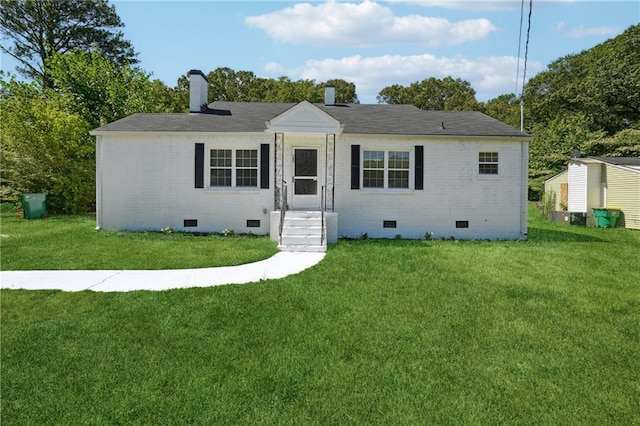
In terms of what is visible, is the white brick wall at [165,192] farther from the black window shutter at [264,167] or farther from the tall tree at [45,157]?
the tall tree at [45,157]

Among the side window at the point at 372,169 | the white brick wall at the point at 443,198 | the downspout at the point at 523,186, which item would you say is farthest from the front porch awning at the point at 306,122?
the downspout at the point at 523,186

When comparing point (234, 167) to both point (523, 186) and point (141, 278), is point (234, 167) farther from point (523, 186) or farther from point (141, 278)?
point (523, 186)

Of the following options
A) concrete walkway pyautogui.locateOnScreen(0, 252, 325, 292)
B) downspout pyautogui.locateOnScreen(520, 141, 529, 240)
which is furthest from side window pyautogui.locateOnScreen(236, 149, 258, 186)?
downspout pyautogui.locateOnScreen(520, 141, 529, 240)

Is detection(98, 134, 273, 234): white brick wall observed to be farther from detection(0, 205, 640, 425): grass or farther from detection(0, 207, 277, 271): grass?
detection(0, 205, 640, 425): grass

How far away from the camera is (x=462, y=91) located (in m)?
47.3

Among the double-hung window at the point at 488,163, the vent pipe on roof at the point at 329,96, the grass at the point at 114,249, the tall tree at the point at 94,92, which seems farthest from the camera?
the tall tree at the point at 94,92

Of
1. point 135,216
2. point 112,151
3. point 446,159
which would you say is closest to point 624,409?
point 446,159

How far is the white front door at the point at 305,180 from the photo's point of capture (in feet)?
44.1

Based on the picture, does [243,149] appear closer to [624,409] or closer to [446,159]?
[446,159]

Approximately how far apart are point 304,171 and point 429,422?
10471 mm

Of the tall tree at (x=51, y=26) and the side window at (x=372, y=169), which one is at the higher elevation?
the tall tree at (x=51, y=26)

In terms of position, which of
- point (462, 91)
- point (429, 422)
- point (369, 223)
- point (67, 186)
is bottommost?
point (429, 422)

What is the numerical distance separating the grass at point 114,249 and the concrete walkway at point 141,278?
0.47m

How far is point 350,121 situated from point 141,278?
8982mm
